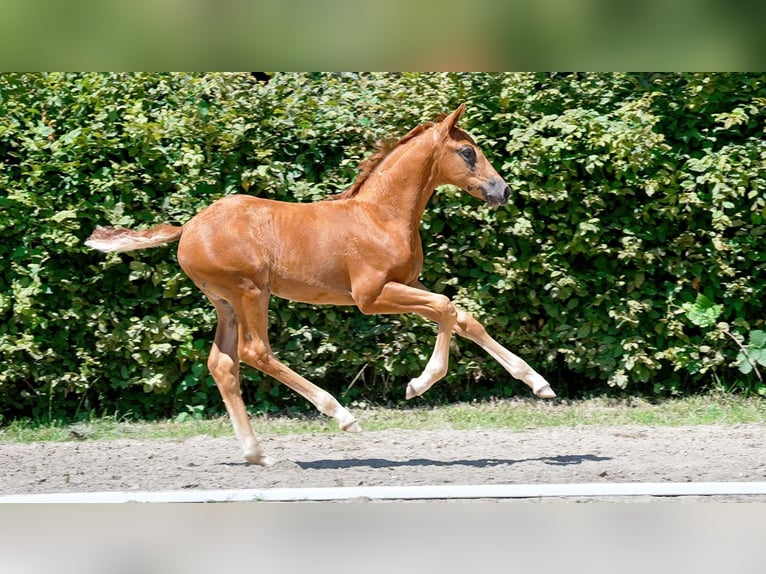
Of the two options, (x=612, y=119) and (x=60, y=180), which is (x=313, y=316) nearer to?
(x=60, y=180)

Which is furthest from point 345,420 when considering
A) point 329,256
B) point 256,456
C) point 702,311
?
point 702,311

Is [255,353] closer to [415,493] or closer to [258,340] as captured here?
[258,340]

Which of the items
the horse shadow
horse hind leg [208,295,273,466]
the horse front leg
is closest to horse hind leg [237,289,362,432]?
horse hind leg [208,295,273,466]

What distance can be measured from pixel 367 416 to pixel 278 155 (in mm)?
2377

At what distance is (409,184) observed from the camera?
260 inches

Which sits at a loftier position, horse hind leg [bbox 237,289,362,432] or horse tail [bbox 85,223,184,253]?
horse tail [bbox 85,223,184,253]

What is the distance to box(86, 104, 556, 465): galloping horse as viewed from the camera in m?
6.36

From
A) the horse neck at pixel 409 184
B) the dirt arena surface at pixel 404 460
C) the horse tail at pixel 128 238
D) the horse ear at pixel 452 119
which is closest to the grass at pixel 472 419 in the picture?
the dirt arena surface at pixel 404 460

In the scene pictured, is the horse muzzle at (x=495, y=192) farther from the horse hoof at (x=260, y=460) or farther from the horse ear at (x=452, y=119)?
the horse hoof at (x=260, y=460)

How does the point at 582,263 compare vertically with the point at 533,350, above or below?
above

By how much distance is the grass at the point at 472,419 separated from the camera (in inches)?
317

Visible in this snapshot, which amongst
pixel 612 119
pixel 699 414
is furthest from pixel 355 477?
pixel 612 119

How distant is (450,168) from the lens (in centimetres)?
655

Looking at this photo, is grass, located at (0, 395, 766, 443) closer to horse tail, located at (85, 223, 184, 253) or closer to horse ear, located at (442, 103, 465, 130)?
horse tail, located at (85, 223, 184, 253)
